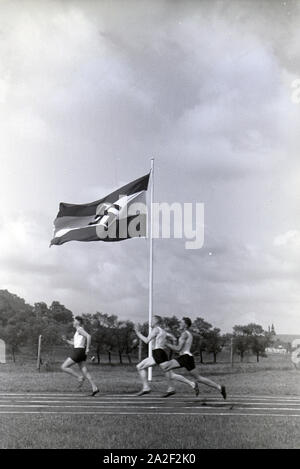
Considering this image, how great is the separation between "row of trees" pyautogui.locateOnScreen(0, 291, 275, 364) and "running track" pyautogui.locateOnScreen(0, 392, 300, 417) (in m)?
13.0

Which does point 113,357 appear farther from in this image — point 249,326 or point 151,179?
point 151,179

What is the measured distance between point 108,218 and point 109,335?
529 inches

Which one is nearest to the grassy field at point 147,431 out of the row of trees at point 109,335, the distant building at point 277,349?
the row of trees at point 109,335

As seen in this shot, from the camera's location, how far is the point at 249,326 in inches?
1201

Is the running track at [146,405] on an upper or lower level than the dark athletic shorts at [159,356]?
lower

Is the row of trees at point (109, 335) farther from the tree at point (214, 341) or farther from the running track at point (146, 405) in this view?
the running track at point (146, 405)

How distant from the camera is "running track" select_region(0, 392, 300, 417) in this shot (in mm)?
10469

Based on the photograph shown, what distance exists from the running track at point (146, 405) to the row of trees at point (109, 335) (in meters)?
13.0

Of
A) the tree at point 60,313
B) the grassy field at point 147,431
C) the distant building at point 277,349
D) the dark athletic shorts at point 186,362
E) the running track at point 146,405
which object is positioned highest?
the tree at point 60,313

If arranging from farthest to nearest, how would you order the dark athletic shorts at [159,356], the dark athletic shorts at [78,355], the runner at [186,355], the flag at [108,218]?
1. the flag at [108,218]
2. the dark athletic shorts at [78,355]
3. the dark athletic shorts at [159,356]
4. the runner at [186,355]

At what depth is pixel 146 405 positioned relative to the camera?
11.4 metres

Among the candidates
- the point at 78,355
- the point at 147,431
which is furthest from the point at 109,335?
the point at 147,431

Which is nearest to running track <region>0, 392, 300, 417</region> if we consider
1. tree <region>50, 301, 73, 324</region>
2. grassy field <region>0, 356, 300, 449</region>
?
grassy field <region>0, 356, 300, 449</region>

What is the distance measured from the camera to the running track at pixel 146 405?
10469mm
